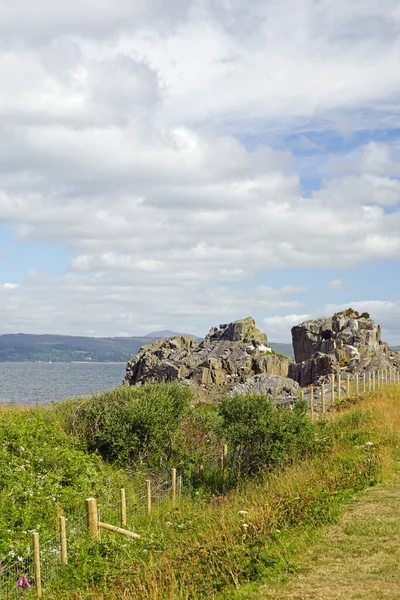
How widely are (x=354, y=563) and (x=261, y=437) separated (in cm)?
1502

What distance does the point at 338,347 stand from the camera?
7250 centimetres

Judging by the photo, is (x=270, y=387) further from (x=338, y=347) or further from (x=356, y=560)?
(x=356, y=560)

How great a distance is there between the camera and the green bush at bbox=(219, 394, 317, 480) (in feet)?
89.9

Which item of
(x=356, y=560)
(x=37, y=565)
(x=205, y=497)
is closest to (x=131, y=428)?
(x=205, y=497)

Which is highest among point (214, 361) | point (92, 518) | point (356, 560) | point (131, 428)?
point (214, 361)

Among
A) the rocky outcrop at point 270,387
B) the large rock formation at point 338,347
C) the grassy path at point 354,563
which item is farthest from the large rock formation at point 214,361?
the grassy path at point 354,563

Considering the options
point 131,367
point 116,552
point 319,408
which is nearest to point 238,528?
point 116,552

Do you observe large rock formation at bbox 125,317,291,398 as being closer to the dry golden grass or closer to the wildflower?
the dry golden grass

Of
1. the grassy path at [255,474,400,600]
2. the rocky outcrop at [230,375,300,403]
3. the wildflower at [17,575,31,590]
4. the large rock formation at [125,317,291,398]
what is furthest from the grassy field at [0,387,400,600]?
the large rock formation at [125,317,291,398]

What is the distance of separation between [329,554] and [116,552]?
239 inches

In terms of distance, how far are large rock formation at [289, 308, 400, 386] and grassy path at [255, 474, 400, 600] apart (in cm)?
4818

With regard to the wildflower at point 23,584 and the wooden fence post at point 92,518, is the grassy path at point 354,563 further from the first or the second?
the wildflower at point 23,584

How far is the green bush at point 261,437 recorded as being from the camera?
27406mm

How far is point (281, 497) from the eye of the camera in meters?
18.7
